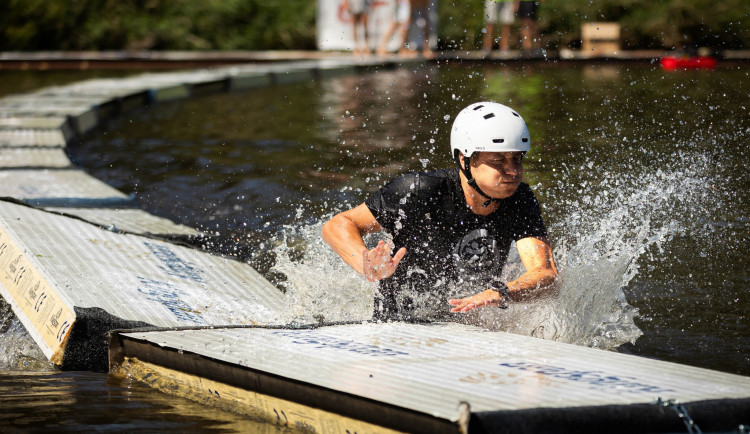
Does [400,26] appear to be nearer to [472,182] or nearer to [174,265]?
[174,265]

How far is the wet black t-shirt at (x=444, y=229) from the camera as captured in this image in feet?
18.8

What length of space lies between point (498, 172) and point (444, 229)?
447mm

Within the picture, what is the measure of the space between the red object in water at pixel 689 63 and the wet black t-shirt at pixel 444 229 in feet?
52.4

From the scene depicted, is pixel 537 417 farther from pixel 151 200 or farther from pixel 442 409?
pixel 151 200

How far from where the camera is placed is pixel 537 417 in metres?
3.80

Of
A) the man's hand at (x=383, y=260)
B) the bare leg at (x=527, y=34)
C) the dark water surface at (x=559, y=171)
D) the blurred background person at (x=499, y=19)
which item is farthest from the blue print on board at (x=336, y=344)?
the bare leg at (x=527, y=34)

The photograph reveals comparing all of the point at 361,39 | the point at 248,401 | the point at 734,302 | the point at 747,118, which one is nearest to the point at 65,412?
the point at 248,401

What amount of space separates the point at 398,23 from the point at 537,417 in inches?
858

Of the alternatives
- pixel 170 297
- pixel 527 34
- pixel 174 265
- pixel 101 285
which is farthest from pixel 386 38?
pixel 101 285

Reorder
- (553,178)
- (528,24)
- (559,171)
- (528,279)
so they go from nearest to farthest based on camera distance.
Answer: (528,279) → (553,178) → (559,171) → (528,24)

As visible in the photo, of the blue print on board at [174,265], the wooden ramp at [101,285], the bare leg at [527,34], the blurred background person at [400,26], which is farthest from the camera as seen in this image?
the blurred background person at [400,26]

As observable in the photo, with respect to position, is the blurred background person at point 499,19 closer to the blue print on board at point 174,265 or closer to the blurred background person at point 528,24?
the blurred background person at point 528,24

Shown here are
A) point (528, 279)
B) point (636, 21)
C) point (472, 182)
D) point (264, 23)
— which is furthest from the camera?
point (264, 23)

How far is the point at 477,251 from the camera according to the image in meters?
5.77
